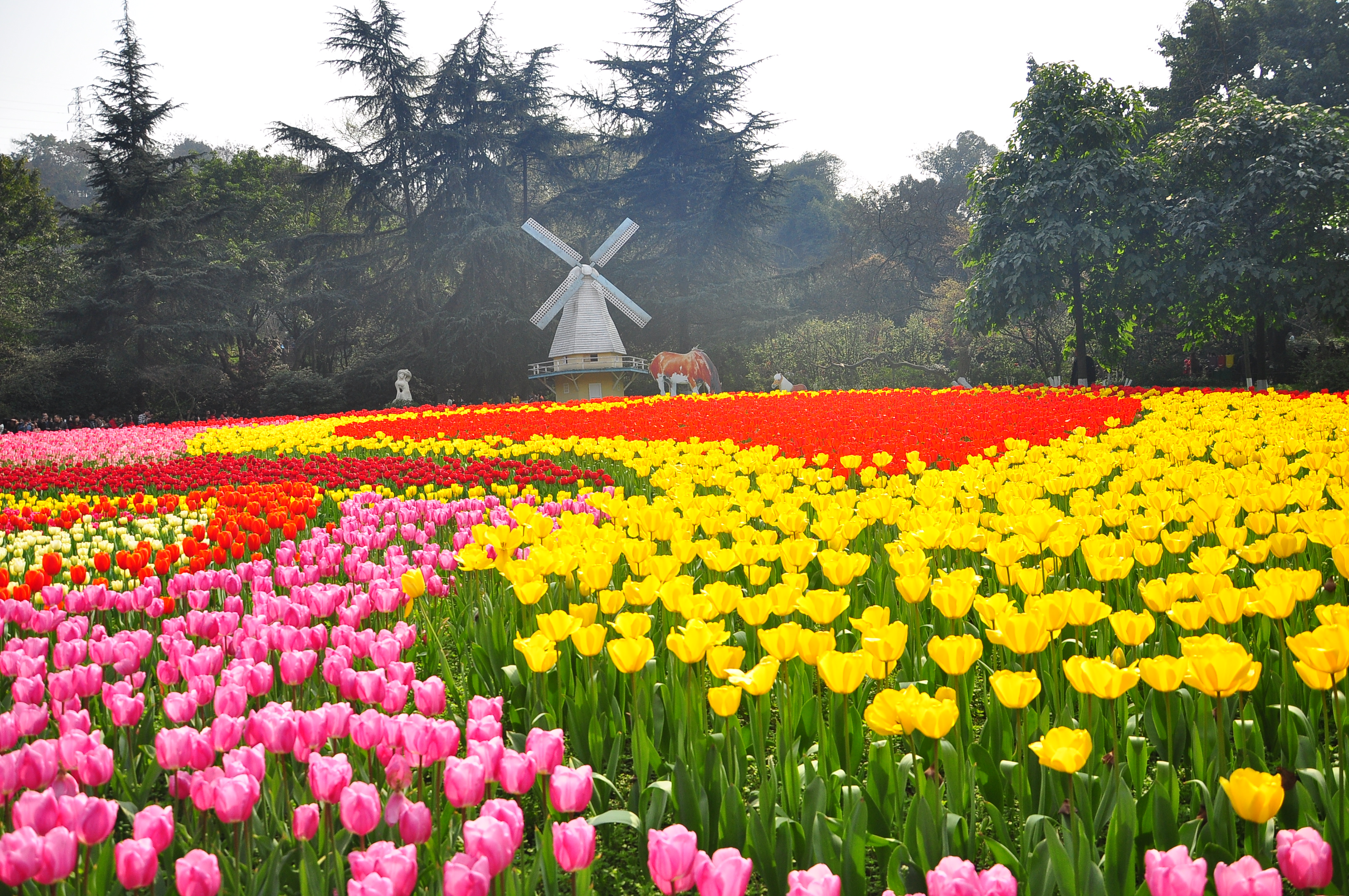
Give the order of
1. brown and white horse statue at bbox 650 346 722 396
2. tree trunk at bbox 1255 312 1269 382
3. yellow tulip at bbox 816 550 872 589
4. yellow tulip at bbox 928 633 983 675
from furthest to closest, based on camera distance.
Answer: brown and white horse statue at bbox 650 346 722 396 → tree trunk at bbox 1255 312 1269 382 → yellow tulip at bbox 816 550 872 589 → yellow tulip at bbox 928 633 983 675

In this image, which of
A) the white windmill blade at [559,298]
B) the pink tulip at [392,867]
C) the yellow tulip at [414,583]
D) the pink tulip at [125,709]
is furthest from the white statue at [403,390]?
the pink tulip at [392,867]

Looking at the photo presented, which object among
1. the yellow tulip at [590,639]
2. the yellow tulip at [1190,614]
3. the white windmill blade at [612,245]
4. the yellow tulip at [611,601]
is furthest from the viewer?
the white windmill blade at [612,245]

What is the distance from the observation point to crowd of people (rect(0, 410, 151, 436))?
87.2 feet

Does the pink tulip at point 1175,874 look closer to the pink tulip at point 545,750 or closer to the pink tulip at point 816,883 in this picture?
the pink tulip at point 816,883

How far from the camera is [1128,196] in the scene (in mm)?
19562

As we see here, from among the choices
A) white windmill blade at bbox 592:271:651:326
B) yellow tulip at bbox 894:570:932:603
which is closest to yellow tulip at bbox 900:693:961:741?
yellow tulip at bbox 894:570:932:603

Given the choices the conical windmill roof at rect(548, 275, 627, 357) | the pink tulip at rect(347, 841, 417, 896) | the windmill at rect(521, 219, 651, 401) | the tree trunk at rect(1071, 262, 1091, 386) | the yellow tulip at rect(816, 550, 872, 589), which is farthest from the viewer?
the windmill at rect(521, 219, 651, 401)

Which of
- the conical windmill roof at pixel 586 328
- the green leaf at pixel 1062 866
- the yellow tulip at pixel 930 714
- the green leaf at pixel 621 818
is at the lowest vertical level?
the green leaf at pixel 621 818

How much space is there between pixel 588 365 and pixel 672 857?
2834cm

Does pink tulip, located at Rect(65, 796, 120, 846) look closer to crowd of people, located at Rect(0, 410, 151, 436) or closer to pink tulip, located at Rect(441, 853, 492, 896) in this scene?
pink tulip, located at Rect(441, 853, 492, 896)

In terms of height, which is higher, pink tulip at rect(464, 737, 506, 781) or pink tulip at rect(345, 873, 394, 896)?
pink tulip at rect(464, 737, 506, 781)

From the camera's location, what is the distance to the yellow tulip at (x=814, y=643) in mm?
1790

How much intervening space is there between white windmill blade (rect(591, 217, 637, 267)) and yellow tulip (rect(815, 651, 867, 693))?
99.6ft

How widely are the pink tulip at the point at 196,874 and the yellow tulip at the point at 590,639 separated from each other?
3.08 feet
